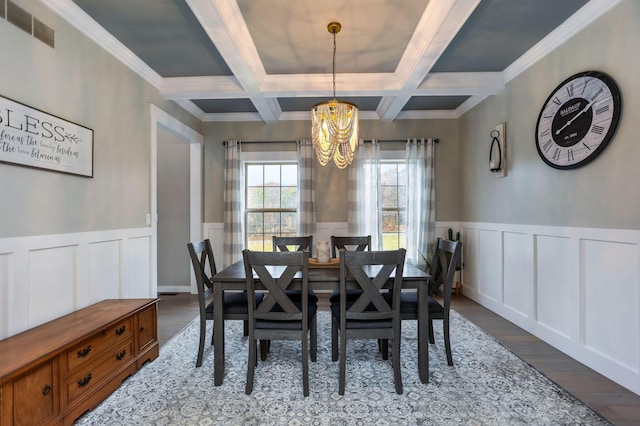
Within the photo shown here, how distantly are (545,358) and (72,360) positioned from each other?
3350 millimetres

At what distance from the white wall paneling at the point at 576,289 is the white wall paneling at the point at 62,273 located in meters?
3.90

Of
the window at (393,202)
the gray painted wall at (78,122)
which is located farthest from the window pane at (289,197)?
the gray painted wall at (78,122)

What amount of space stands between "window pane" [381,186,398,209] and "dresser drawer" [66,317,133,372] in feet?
11.8

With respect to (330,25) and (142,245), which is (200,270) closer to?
(142,245)

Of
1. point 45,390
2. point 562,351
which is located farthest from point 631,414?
point 45,390

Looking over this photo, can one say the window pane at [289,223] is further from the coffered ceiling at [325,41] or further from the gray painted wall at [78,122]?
the gray painted wall at [78,122]

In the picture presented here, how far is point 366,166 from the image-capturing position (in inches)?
182

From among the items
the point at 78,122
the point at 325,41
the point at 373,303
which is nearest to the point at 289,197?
the point at 325,41

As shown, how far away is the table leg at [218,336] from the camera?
7.16 feet

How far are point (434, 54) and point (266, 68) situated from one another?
66.0 inches

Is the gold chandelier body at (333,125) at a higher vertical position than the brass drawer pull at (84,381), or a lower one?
higher

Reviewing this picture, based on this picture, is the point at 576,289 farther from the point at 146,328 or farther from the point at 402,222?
the point at 146,328

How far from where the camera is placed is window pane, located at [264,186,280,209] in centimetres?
482

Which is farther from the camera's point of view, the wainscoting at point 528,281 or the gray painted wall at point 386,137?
the gray painted wall at point 386,137
